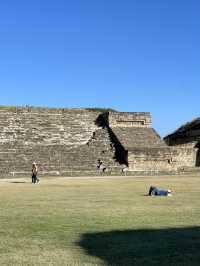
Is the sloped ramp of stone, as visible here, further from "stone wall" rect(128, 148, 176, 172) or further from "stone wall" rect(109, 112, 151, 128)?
"stone wall" rect(128, 148, 176, 172)

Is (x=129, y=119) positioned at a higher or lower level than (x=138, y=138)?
higher

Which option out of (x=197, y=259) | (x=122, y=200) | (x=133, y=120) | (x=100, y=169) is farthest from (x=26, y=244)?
(x=133, y=120)

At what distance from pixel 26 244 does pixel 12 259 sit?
1.11 metres

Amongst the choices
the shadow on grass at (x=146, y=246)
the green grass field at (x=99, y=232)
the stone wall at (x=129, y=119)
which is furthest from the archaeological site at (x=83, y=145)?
the shadow on grass at (x=146, y=246)

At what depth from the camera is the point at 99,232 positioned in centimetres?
945

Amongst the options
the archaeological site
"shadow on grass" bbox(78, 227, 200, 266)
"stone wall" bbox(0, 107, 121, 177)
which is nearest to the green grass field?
"shadow on grass" bbox(78, 227, 200, 266)

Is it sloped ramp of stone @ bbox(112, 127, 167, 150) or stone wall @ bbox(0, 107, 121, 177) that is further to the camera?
sloped ramp of stone @ bbox(112, 127, 167, 150)

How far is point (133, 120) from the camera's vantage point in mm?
39625

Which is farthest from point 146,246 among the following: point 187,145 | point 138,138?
point 187,145

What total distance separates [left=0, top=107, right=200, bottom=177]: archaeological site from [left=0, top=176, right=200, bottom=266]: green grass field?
55.4 ft

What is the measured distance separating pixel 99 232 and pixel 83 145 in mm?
27250

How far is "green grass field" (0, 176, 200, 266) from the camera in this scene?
7359 mm

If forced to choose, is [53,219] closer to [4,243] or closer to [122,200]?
[4,243]

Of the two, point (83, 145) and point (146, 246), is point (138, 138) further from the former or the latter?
point (146, 246)
